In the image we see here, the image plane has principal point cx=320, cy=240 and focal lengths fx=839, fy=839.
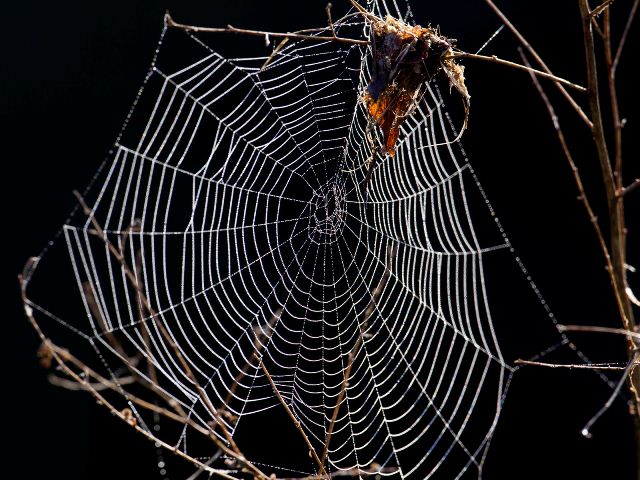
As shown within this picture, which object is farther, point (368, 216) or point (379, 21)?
point (368, 216)

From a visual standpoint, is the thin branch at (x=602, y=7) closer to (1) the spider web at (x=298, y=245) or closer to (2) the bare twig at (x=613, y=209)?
(2) the bare twig at (x=613, y=209)

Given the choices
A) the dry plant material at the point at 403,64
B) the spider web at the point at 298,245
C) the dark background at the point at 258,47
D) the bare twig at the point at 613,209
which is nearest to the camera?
the bare twig at the point at 613,209

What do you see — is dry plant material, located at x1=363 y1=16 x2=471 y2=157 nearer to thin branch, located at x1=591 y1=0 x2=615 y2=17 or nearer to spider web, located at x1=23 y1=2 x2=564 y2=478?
thin branch, located at x1=591 y1=0 x2=615 y2=17

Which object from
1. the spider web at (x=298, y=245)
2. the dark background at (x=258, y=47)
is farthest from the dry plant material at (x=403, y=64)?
the dark background at (x=258, y=47)

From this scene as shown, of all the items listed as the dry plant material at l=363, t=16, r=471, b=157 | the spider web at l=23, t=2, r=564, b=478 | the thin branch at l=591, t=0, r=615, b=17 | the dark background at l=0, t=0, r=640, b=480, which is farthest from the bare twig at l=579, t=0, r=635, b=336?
the dark background at l=0, t=0, r=640, b=480

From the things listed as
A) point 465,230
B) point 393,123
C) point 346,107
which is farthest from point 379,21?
point 465,230

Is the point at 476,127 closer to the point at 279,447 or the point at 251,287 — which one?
the point at 251,287

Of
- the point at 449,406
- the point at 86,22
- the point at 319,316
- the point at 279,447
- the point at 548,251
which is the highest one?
the point at 86,22
